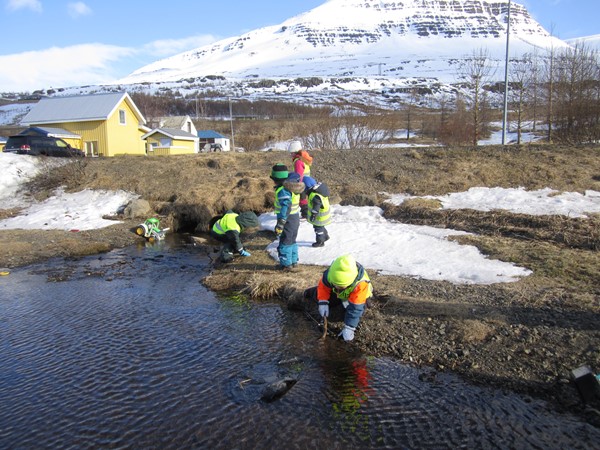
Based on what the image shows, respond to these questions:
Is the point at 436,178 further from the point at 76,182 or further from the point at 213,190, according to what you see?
the point at 76,182

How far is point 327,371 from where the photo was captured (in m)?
5.31

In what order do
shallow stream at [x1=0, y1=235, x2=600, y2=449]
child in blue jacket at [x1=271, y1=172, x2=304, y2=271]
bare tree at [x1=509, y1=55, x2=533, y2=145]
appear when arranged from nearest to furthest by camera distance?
1. shallow stream at [x1=0, y1=235, x2=600, y2=449]
2. child in blue jacket at [x1=271, y1=172, x2=304, y2=271]
3. bare tree at [x1=509, y1=55, x2=533, y2=145]

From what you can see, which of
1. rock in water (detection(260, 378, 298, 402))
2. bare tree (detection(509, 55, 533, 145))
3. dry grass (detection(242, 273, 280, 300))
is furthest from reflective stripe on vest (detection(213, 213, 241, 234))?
bare tree (detection(509, 55, 533, 145))

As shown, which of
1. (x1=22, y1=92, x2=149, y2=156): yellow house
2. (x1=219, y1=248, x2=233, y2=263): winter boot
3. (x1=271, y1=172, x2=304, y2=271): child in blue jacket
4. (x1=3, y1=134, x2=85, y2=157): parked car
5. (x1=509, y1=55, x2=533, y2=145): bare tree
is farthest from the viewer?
(x1=22, y1=92, x2=149, y2=156): yellow house

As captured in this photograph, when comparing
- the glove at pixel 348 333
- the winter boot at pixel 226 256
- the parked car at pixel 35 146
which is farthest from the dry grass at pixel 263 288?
the parked car at pixel 35 146

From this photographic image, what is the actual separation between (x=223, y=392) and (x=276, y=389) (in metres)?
0.59

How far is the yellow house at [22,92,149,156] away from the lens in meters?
36.2

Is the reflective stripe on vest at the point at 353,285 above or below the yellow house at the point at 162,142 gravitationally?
below

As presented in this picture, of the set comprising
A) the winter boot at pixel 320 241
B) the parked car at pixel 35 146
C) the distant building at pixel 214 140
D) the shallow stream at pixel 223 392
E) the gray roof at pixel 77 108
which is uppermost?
the gray roof at pixel 77 108

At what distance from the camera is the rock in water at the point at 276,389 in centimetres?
475

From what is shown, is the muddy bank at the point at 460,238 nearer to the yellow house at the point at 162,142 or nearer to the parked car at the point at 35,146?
the parked car at the point at 35,146

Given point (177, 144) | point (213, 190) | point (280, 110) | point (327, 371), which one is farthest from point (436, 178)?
point (280, 110)

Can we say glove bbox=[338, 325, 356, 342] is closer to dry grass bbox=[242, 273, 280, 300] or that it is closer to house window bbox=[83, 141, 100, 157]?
dry grass bbox=[242, 273, 280, 300]

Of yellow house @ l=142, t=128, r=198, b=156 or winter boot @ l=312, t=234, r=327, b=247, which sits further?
yellow house @ l=142, t=128, r=198, b=156
